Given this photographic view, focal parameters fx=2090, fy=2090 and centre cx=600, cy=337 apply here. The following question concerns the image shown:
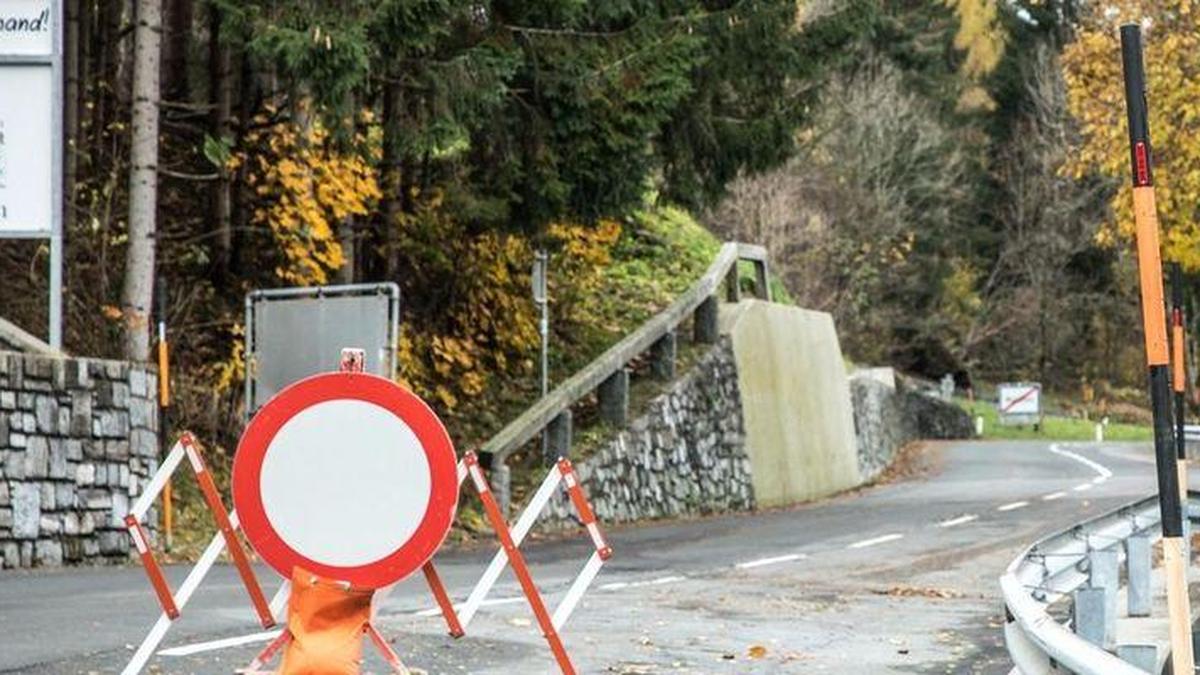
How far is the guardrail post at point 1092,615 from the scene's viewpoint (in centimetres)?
961

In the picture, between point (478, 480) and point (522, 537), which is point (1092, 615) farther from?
point (478, 480)

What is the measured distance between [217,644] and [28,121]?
26.9 feet

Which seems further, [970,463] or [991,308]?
[991,308]

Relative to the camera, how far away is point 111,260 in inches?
822

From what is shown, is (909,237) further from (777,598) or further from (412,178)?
(777,598)

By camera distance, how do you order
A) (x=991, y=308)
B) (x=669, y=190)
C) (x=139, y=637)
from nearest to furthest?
(x=139, y=637) < (x=669, y=190) < (x=991, y=308)

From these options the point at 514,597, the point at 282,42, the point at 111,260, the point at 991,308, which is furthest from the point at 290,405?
the point at 991,308

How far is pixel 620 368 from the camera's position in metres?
25.6

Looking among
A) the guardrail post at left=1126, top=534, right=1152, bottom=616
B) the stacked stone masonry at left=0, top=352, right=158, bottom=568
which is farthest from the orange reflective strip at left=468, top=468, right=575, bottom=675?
the stacked stone masonry at left=0, top=352, right=158, bottom=568

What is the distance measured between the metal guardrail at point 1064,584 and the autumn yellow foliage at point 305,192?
992 cm

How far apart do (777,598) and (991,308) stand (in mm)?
57517

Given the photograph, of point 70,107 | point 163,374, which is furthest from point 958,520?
point 70,107

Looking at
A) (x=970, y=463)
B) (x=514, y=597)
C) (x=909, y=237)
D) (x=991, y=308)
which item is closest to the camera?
(x=514, y=597)

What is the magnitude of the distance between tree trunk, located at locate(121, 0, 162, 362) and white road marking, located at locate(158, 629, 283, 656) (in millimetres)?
8208
